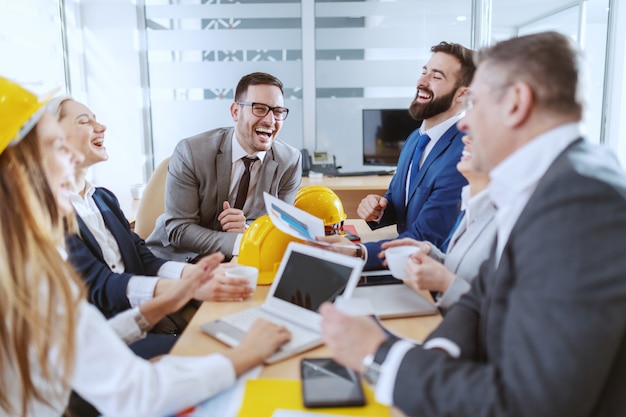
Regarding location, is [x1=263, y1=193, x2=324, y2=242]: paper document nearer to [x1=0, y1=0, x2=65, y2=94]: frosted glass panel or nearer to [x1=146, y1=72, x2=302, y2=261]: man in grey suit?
[x1=146, y1=72, x2=302, y2=261]: man in grey suit

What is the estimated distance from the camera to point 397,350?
92 centimetres

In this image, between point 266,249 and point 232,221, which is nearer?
point 266,249

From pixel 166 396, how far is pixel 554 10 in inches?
228

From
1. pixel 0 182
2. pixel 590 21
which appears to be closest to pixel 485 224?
pixel 0 182

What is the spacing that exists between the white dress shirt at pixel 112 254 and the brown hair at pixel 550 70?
1.34m

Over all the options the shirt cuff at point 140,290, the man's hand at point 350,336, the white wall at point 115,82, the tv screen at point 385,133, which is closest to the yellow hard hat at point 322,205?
the shirt cuff at point 140,290

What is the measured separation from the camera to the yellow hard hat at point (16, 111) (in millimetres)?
969

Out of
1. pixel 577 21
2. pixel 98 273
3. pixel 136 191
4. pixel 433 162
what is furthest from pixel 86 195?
pixel 577 21

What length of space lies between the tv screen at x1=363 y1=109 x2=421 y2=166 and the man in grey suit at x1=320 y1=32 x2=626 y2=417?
147 inches

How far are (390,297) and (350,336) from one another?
23.5 inches

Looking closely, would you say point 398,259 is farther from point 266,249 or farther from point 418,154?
point 418,154

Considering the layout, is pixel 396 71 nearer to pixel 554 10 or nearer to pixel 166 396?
pixel 554 10

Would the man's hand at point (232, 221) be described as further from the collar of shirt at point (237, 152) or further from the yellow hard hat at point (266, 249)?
the yellow hard hat at point (266, 249)

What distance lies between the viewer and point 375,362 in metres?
0.94
